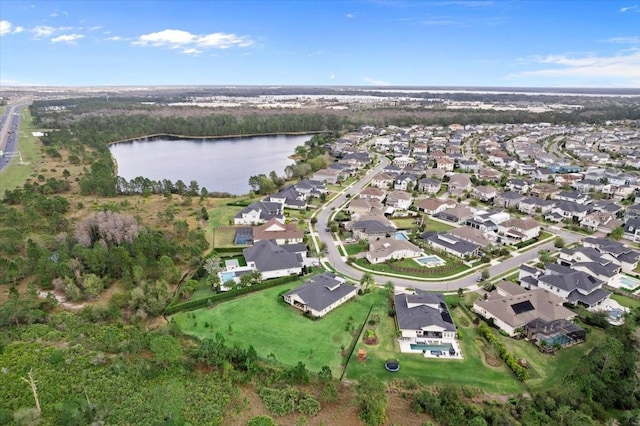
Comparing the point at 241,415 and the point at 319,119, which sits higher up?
the point at 319,119

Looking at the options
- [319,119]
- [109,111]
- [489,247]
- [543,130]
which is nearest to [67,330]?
[489,247]

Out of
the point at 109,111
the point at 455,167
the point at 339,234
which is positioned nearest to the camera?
the point at 339,234

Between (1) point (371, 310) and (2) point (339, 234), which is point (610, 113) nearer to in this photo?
(2) point (339, 234)

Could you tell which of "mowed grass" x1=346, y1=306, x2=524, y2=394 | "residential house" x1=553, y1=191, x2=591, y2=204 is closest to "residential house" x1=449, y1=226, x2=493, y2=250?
"mowed grass" x1=346, y1=306, x2=524, y2=394

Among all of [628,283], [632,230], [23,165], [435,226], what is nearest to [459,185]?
[435,226]

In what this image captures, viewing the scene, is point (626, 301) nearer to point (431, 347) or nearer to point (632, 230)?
point (632, 230)

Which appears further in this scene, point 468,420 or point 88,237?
point 88,237

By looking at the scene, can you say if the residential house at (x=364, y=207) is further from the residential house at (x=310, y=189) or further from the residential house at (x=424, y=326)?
the residential house at (x=424, y=326)
